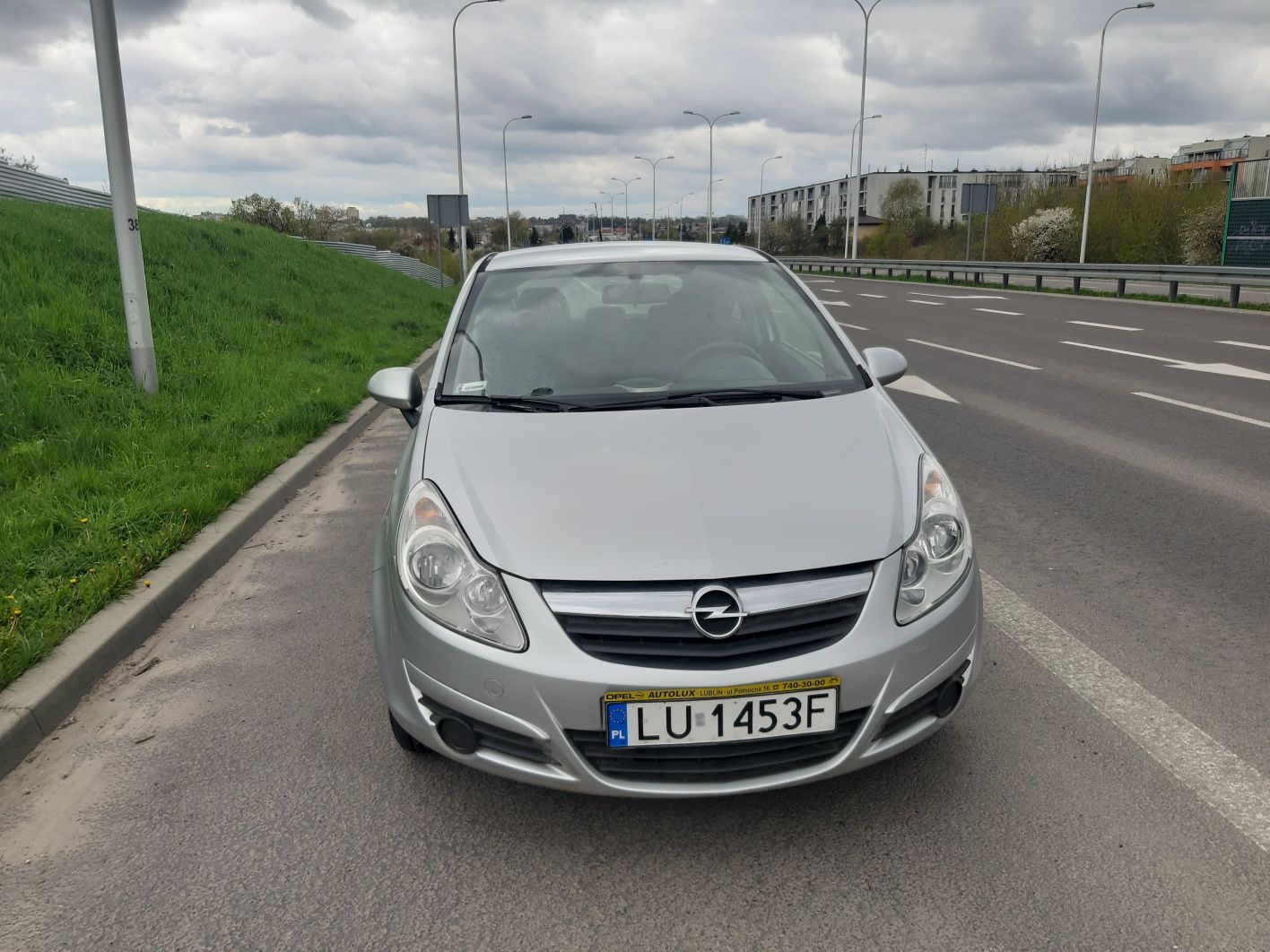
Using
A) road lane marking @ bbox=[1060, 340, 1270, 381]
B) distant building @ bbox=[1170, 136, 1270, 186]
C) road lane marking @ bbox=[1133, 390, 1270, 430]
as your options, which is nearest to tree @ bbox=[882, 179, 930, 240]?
distant building @ bbox=[1170, 136, 1270, 186]

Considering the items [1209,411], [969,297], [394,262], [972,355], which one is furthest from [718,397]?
[394,262]

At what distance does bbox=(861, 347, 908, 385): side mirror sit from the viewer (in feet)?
12.2

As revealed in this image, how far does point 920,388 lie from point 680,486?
7744 mm

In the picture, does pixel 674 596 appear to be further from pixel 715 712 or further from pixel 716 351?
pixel 716 351

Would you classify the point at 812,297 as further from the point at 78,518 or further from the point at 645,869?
the point at 78,518

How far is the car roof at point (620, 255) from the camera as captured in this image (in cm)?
416

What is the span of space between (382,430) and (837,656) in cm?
696

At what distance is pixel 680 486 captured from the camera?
8.59 feet

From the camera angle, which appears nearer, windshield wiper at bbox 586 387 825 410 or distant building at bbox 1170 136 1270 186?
windshield wiper at bbox 586 387 825 410

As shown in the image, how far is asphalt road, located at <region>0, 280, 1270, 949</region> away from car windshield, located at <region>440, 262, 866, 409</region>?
1170 mm

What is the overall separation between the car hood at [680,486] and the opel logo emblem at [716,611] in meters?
0.05

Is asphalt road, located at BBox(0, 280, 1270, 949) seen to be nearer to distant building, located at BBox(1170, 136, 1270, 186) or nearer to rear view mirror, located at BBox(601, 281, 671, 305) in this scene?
rear view mirror, located at BBox(601, 281, 671, 305)

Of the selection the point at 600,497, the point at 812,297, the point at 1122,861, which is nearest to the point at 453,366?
the point at 600,497

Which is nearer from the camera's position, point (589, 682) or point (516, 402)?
point (589, 682)
